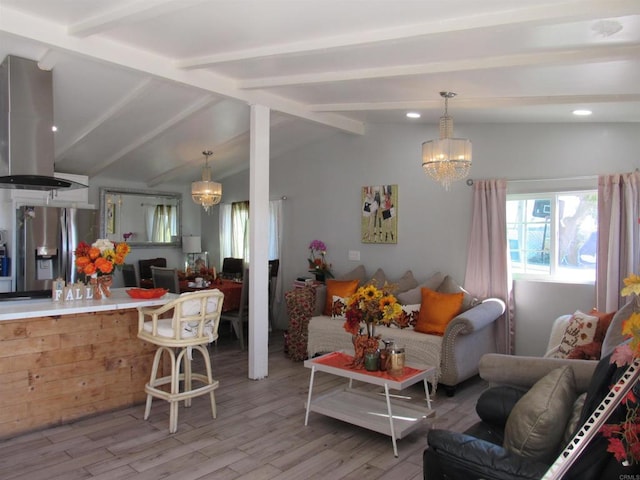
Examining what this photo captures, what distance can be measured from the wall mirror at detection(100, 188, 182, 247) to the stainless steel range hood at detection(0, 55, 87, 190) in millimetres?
3528

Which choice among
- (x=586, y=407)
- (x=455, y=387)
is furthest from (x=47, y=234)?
Result: (x=586, y=407)

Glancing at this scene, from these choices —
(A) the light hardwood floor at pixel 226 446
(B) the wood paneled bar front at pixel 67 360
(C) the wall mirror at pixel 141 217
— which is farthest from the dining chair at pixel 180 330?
(C) the wall mirror at pixel 141 217

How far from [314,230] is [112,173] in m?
3.19

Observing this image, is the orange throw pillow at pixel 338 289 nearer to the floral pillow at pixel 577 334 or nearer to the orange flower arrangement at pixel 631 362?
the floral pillow at pixel 577 334

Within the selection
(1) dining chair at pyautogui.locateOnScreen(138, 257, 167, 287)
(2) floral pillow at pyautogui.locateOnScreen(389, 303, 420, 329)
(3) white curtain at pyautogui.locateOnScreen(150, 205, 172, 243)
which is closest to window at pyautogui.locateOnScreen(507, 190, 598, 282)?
(2) floral pillow at pyautogui.locateOnScreen(389, 303, 420, 329)

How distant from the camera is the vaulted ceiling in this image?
8.64 ft

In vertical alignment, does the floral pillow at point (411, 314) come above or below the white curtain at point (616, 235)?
below

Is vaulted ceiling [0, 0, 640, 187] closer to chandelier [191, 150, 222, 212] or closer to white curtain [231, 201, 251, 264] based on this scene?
chandelier [191, 150, 222, 212]

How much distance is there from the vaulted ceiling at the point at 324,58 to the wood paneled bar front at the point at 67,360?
1.87 metres

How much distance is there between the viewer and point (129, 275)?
6.84 metres

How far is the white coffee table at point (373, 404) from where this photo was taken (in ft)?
10.3

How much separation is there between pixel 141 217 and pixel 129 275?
1.27 m

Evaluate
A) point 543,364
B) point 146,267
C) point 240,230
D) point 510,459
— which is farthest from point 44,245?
point 510,459

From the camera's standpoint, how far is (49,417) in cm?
342
